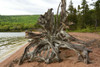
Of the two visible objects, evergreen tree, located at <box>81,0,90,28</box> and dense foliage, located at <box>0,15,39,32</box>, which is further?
dense foliage, located at <box>0,15,39,32</box>

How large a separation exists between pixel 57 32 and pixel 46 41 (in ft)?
2.77

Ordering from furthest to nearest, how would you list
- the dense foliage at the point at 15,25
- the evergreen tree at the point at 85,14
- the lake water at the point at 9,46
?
the dense foliage at the point at 15,25 → the evergreen tree at the point at 85,14 → the lake water at the point at 9,46

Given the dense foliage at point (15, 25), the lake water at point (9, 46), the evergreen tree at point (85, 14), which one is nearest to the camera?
the lake water at point (9, 46)

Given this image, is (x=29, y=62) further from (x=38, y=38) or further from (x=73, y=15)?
(x=73, y=15)

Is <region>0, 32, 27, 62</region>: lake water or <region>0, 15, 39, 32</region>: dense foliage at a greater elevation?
<region>0, 15, 39, 32</region>: dense foliage

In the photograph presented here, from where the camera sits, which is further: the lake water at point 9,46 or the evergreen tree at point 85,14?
the evergreen tree at point 85,14

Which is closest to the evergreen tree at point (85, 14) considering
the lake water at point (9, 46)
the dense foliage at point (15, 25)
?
the lake water at point (9, 46)

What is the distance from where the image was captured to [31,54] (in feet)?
18.3

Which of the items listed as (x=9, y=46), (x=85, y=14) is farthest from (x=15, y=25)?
(x=9, y=46)

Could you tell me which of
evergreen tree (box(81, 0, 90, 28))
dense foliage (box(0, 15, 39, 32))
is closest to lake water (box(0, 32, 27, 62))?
evergreen tree (box(81, 0, 90, 28))

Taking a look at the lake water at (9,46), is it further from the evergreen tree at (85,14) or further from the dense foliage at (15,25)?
the dense foliage at (15,25)

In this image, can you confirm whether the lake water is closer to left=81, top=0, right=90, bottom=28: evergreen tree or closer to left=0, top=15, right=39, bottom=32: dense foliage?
left=81, top=0, right=90, bottom=28: evergreen tree

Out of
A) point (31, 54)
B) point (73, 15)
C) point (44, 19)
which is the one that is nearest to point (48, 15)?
point (44, 19)

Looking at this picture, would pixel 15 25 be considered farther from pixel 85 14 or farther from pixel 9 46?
pixel 9 46
